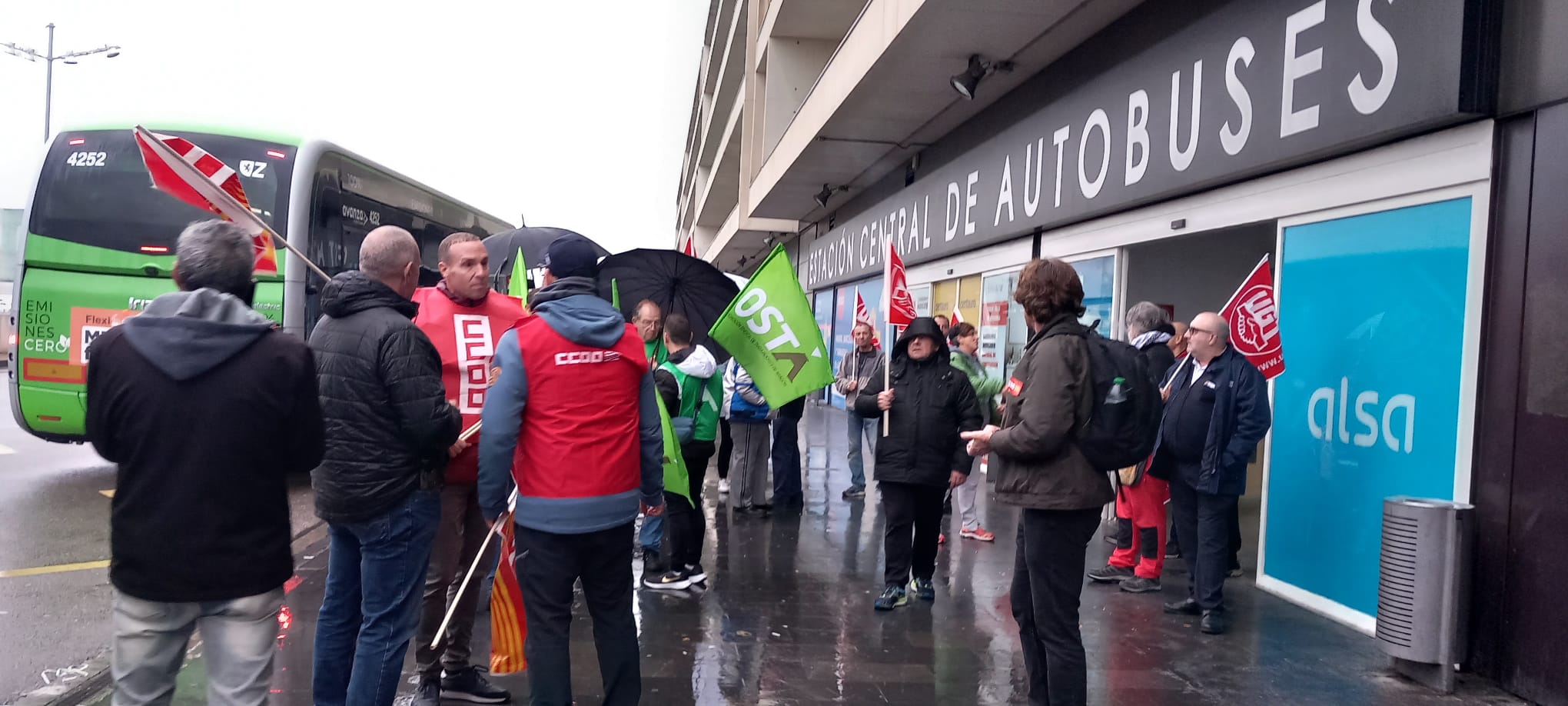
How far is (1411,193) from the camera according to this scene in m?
5.68

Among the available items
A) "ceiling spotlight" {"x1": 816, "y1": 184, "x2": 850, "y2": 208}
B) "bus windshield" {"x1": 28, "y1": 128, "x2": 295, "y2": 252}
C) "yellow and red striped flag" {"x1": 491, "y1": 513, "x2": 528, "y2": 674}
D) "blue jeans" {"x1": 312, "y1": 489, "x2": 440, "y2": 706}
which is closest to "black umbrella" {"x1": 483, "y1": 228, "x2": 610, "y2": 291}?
"bus windshield" {"x1": 28, "y1": 128, "x2": 295, "y2": 252}

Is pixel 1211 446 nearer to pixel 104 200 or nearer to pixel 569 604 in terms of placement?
pixel 569 604

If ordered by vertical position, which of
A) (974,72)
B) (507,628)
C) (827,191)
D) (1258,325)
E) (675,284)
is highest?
(827,191)

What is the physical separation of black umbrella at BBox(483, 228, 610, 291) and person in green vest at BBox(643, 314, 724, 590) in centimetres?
230

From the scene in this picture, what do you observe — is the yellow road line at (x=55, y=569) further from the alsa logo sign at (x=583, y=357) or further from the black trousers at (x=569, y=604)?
the alsa logo sign at (x=583, y=357)

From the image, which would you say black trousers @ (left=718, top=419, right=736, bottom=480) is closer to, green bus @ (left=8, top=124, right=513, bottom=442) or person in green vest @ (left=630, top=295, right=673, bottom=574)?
person in green vest @ (left=630, top=295, right=673, bottom=574)

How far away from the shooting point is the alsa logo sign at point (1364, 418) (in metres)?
5.72

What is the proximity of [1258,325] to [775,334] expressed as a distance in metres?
2.94

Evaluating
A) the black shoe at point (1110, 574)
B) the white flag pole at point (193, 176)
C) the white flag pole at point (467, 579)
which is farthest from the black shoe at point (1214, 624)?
the white flag pole at point (193, 176)

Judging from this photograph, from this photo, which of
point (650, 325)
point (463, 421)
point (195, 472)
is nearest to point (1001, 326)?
point (650, 325)

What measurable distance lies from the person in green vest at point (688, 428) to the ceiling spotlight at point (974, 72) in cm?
465

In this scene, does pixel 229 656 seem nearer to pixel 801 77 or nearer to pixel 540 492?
pixel 540 492

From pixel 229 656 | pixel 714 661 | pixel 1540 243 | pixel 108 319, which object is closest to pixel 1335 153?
pixel 1540 243

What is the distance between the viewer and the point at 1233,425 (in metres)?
6.16
